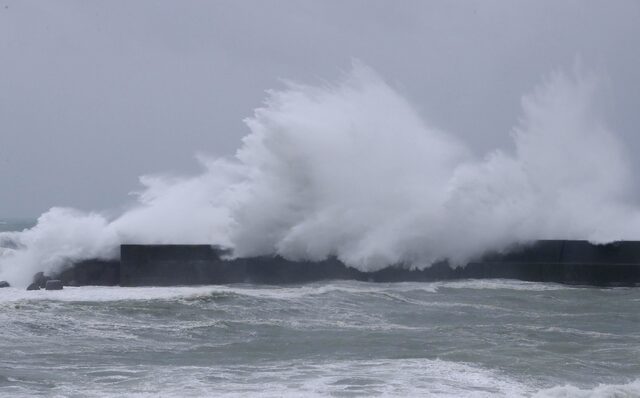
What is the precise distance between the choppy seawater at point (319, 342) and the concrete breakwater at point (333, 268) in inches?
32.0

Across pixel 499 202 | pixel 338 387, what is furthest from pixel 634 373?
pixel 499 202

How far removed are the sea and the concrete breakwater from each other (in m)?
0.69

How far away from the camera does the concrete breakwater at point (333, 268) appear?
56.9 ft

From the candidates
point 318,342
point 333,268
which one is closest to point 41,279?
point 333,268

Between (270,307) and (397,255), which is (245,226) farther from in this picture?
(270,307)

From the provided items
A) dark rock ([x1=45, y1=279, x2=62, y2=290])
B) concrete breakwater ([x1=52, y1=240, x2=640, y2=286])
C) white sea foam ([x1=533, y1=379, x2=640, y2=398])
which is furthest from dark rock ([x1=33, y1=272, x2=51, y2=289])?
white sea foam ([x1=533, y1=379, x2=640, y2=398])

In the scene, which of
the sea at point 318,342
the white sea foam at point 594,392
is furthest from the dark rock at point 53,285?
the white sea foam at point 594,392

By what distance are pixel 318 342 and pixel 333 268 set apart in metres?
6.62

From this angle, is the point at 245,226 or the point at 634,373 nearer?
the point at 634,373

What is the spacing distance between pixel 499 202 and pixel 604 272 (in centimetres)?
290

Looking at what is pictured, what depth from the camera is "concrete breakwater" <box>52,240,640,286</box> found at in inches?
683

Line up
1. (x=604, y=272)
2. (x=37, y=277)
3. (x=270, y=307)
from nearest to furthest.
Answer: (x=270, y=307) → (x=37, y=277) → (x=604, y=272)

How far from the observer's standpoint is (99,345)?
1115 cm

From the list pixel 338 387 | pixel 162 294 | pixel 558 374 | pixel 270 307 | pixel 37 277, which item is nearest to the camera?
pixel 338 387
